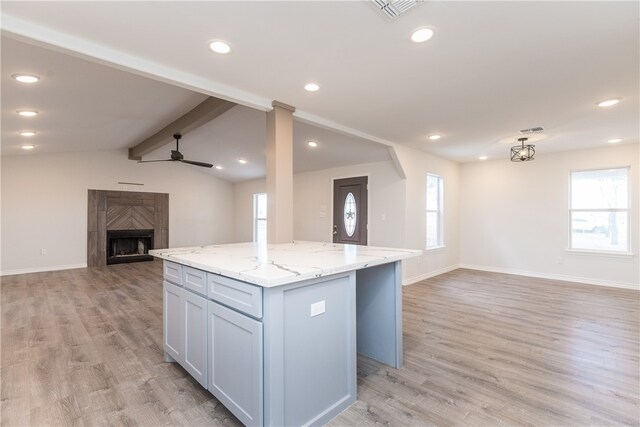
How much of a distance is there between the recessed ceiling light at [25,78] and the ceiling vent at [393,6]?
9.82 ft

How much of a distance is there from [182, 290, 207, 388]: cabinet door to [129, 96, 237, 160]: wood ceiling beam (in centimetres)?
240

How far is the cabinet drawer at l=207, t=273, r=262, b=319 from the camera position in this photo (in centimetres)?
157

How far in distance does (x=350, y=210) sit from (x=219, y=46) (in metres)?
4.69

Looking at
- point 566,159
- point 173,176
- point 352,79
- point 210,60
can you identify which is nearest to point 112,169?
point 173,176

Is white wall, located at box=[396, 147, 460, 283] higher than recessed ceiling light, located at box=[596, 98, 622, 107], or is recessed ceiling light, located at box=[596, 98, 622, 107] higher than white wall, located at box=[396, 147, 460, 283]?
recessed ceiling light, located at box=[596, 98, 622, 107]

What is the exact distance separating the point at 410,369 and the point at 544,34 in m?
2.57

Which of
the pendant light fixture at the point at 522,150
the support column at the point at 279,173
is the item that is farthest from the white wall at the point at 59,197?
the pendant light fixture at the point at 522,150

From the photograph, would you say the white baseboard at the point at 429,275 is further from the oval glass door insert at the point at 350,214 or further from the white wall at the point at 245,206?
the white wall at the point at 245,206

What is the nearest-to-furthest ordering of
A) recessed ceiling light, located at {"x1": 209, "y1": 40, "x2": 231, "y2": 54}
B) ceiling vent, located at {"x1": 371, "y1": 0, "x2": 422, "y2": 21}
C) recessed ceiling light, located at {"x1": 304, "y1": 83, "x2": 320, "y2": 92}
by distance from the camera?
ceiling vent, located at {"x1": 371, "y1": 0, "x2": 422, "y2": 21} → recessed ceiling light, located at {"x1": 209, "y1": 40, "x2": 231, "y2": 54} → recessed ceiling light, located at {"x1": 304, "y1": 83, "x2": 320, "y2": 92}

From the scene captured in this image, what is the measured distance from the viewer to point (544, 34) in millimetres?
1995

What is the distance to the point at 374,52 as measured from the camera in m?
2.23

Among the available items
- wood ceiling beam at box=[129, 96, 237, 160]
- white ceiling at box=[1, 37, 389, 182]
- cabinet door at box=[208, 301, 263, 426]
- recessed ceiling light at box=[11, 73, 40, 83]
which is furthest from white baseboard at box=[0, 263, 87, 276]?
cabinet door at box=[208, 301, 263, 426]

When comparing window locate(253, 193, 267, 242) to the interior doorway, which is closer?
the interior doorway

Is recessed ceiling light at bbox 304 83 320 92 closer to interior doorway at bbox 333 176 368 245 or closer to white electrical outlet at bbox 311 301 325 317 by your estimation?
white electrical outlet at bbox 311 301 325 317
